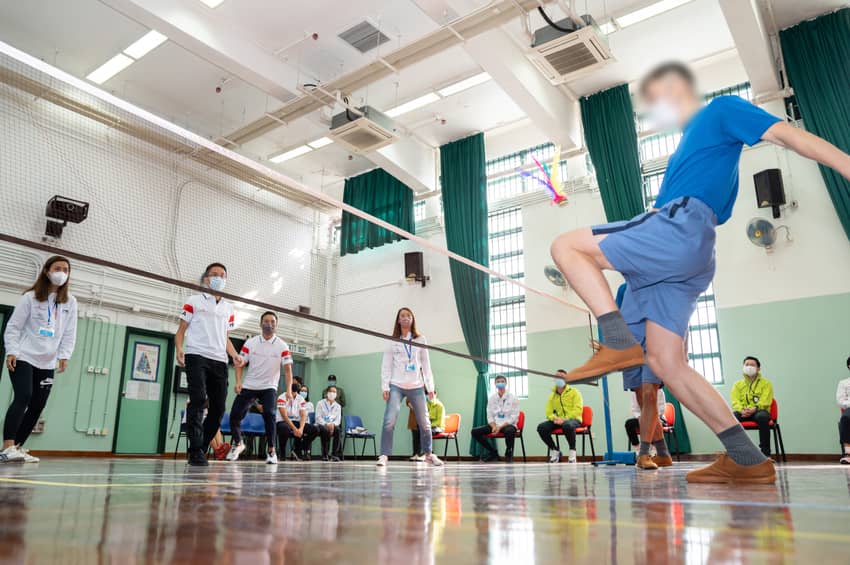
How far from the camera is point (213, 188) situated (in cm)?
1024

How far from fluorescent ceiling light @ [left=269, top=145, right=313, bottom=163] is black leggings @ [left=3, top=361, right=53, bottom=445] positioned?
746cm

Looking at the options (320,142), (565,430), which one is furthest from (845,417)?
(320,142)

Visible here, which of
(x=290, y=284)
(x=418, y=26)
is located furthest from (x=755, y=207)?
(x=290, y=284)

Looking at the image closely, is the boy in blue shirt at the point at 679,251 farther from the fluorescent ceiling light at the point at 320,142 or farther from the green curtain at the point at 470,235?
the fluorescent ceiling light at the point at 320,142

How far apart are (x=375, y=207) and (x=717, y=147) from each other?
10.2 m

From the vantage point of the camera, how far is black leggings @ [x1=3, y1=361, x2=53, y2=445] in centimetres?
385

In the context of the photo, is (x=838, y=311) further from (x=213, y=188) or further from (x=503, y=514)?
(x=213, y=188)

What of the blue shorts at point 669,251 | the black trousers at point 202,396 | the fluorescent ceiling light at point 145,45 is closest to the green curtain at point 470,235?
the fluorescent ceiling light at point 145,45

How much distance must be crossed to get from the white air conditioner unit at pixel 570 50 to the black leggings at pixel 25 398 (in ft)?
18.7

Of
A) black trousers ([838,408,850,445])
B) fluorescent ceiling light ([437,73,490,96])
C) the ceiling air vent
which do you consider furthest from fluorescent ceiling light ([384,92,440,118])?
black trousers ([838,408,850,445])

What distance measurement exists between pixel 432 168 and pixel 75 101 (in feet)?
19.3

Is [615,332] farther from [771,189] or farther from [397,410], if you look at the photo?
[771,189]

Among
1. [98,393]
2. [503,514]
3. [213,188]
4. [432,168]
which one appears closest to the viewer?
[503,514]

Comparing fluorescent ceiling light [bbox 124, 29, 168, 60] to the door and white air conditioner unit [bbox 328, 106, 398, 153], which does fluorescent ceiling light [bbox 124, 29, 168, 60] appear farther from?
the door
